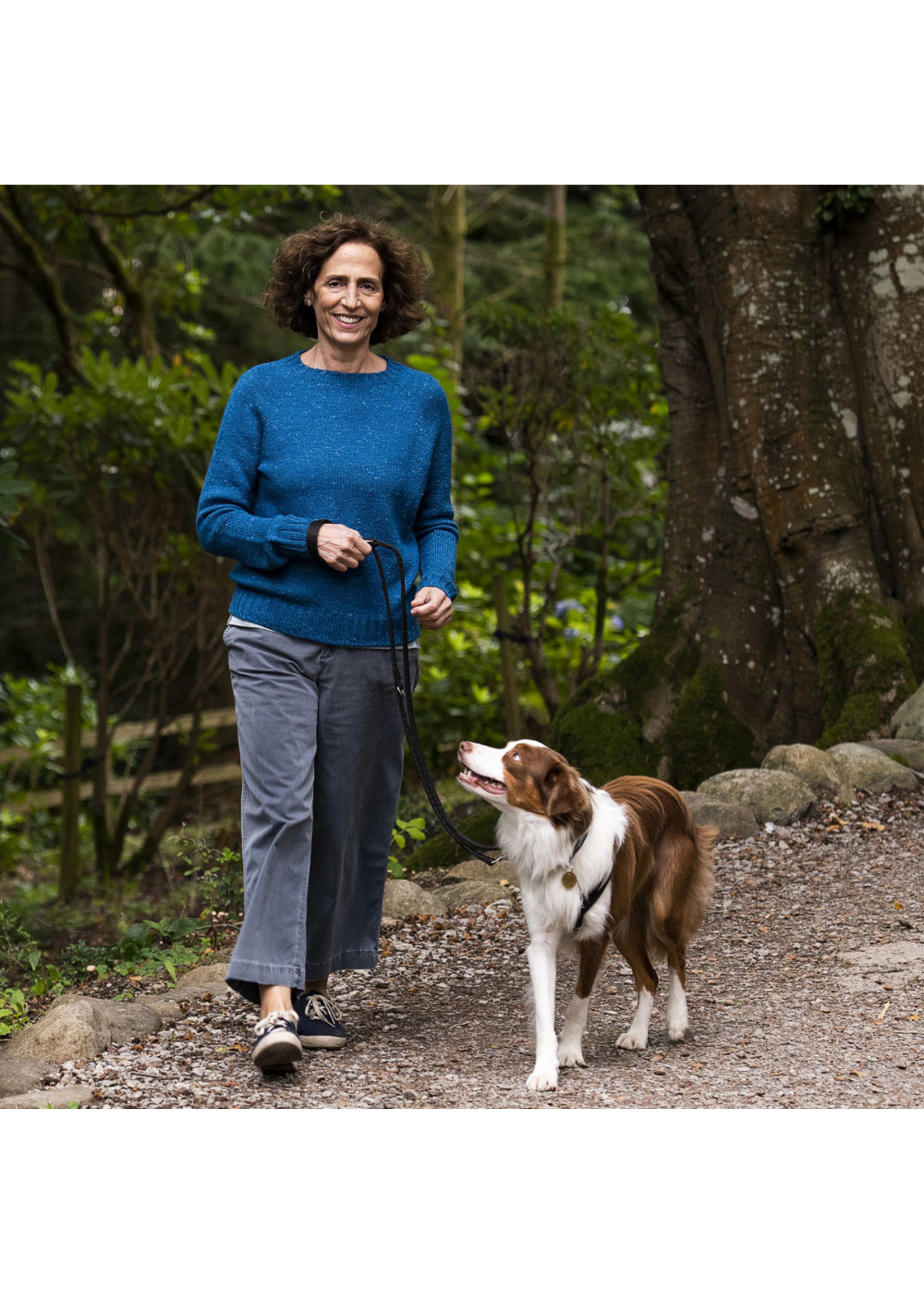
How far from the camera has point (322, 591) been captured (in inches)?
150

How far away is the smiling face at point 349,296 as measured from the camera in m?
3.89

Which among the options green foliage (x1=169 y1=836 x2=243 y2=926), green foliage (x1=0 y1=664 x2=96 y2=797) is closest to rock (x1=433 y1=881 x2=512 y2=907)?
green foliage (x1=169 y1=836 x2=243 y2=926)

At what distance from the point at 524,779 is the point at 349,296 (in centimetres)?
160

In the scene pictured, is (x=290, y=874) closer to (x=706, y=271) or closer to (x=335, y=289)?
(x=335, y=289)

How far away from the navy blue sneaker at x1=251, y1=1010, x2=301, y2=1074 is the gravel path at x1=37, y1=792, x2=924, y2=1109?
6 centimetres

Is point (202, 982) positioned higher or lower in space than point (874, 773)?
lower

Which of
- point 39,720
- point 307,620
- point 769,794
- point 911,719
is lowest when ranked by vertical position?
point 39,720

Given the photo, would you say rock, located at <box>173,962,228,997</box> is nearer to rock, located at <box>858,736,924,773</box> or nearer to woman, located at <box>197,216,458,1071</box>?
woman, located at <box>197,216,458,1071</box>

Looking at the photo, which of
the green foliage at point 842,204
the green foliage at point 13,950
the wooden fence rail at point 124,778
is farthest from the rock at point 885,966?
the wooden fence rail at point 124,778

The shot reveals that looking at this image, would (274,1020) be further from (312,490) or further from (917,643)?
(917,643)

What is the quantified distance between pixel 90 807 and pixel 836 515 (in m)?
7.02

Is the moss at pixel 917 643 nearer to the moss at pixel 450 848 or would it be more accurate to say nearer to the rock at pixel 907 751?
the rock at pixel 907 751

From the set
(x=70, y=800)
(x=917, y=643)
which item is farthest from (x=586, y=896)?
(x=70, y=800)

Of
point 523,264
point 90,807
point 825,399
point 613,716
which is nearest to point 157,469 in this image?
point 90,807
